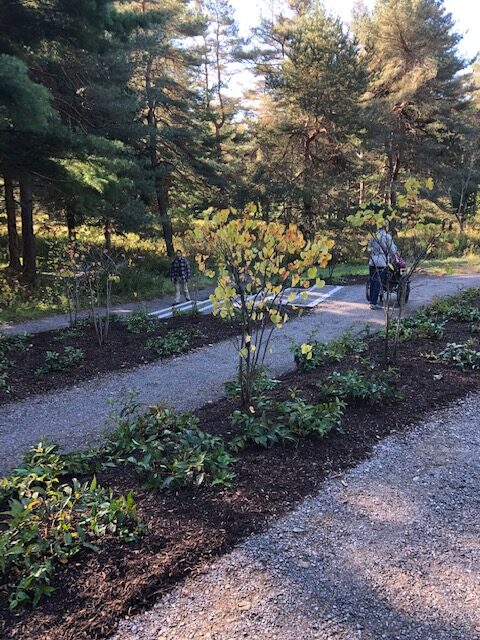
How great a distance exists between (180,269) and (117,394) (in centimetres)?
616

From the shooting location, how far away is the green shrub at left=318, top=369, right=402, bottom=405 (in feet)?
12.7

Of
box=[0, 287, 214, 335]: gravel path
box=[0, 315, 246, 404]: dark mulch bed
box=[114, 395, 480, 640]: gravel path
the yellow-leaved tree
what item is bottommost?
box=[0, 287, 214, 335]: gravel path

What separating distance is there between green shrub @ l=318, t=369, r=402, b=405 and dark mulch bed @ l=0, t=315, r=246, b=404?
3.11 meters

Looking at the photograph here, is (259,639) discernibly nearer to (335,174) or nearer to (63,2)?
(63,2)

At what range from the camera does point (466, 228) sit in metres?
27.3

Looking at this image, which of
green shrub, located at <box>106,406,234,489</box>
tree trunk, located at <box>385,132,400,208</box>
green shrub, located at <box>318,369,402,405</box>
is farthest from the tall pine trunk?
green shrub, located at <box>106,406,234,489</box>

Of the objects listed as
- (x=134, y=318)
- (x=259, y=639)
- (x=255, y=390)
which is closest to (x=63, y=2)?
(x=134, y=318)

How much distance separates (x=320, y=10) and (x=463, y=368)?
1734cm

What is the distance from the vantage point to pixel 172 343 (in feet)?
22.2

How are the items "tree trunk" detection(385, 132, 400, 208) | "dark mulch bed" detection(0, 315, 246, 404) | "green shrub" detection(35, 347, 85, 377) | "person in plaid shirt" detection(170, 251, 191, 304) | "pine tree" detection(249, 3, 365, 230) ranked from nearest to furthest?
1. "dark mulch bed" detection(0, 315, 246, 404)
2. "green shrub" detection(35, 347, 85, 377)
3. "person in plaid shirt" detection(170, 251, 191, 304)
4. "pine tree" detection(249, 3, 365, 230)
5. "tree trunk" detection(385, 132, 400, 208)

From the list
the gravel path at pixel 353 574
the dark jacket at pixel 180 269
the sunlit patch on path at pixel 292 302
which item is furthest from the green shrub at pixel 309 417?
the dark jacket at pixel 180 269

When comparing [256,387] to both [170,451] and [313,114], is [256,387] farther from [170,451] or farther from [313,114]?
[313,114]

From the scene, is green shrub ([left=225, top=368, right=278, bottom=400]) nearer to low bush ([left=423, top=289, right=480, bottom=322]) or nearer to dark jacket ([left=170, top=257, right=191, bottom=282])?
low bush ([left=423, top=289, right=480, bottom=322])

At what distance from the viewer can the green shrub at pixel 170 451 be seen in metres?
2.75
